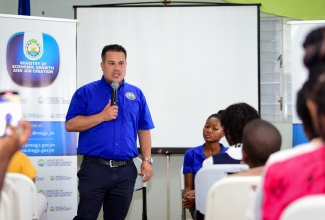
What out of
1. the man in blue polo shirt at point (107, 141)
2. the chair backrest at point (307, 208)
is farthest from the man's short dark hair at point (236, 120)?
the chair backrest at point (307, 208)

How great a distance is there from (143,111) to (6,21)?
5.83ft

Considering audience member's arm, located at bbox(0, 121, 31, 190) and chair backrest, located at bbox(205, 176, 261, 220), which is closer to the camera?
audience member's arm, located at bbox(0, 121, 31, 190)

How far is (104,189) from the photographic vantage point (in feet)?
11.9

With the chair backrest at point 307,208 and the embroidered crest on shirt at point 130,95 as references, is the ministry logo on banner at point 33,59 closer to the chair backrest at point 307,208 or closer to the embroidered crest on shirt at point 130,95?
the embroidered crest on shirt at point 130,95

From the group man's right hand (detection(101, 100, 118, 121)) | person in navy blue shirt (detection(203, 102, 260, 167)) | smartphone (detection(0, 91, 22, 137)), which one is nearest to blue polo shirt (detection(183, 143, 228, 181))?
man's right hand (detection(101, 100, 118, 121))

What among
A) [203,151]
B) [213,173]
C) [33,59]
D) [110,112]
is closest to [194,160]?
[203,151]

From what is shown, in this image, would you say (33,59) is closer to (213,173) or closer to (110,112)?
(110,112)

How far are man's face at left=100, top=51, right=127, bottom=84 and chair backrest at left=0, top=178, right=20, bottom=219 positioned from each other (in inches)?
69.9

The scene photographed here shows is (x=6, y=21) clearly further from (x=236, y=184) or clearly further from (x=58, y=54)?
(x=236, y=184)

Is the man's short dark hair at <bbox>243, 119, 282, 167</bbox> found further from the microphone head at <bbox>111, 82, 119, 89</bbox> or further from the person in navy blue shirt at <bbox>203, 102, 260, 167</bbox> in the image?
the microphone head at <bbox>111, 82, 119, 89</bbox>

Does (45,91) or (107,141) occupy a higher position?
(45,91)

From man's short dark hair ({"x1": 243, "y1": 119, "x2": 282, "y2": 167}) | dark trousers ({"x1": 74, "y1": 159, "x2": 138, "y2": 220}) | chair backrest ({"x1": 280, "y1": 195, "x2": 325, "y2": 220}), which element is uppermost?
man's short dark hair ({"x1": 243, "y1": 119, "x2": 282, "y2": 167})

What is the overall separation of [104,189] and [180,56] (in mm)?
2287

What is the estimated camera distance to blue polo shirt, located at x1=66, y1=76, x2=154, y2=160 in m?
3.66
